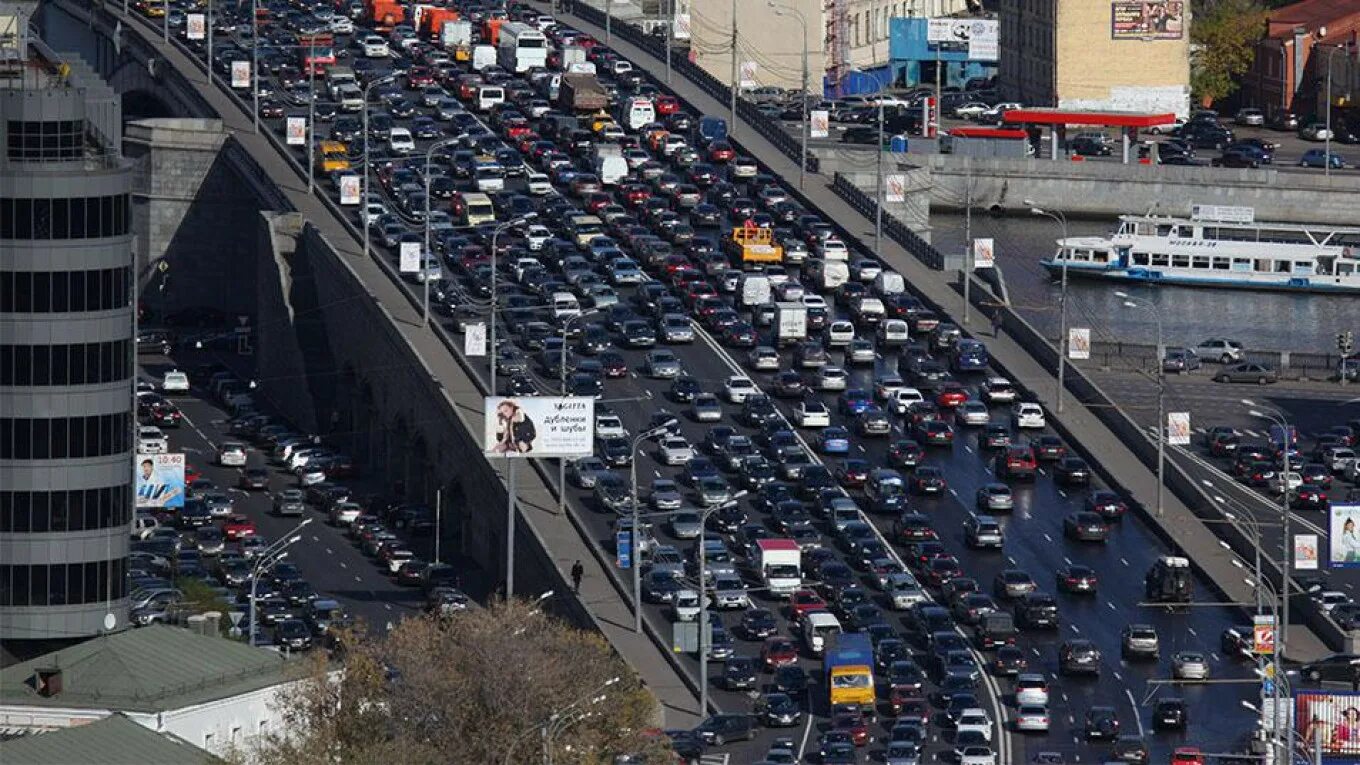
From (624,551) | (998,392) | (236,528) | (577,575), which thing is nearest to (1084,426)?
(998,392)

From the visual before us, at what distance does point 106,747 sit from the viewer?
106 m

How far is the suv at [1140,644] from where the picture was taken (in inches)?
5162

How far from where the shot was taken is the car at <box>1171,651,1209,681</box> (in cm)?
12812

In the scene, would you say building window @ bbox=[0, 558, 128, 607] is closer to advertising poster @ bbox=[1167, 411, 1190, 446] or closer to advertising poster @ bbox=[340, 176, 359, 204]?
advertising poster @ bbox=[1167, 411, 1190, 446]

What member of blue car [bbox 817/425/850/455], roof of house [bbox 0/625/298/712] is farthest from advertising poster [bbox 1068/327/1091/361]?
roof of house [bbox 0/625/298/712]

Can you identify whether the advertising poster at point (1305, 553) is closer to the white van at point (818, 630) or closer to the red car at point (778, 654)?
the white van at point (818, 630)

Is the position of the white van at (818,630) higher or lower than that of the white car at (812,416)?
lower

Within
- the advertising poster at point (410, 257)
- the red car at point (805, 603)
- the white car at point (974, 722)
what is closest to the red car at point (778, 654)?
the red car at point (805, 603)

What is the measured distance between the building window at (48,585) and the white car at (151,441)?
3533cm

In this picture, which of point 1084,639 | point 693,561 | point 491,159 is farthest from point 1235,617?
point 491,159

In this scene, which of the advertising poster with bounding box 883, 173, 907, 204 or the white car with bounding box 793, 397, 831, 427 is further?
the advertising poster with bounding box 883, 173, 907, 204

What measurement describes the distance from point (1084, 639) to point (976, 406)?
25087 millimetres

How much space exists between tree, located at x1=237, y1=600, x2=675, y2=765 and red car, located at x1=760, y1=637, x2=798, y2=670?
53.9 feet

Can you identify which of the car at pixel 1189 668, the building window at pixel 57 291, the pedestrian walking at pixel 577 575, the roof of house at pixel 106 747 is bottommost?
the car at pixel 1189 668
